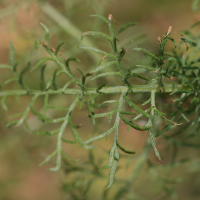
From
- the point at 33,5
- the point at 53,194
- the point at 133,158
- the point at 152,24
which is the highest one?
the point at 152,24

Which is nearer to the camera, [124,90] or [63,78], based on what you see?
[124,90]

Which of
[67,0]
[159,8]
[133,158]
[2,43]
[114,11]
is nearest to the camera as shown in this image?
[133,158]

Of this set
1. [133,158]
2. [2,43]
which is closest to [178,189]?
[133,158]

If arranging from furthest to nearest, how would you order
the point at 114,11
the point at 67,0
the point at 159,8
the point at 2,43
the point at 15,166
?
the point at 2,43, the point at 114,11, the point at 159,8, the point at 15,166, the point at 67,0

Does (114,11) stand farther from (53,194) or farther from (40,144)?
(53,194)

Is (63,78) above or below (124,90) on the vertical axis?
above

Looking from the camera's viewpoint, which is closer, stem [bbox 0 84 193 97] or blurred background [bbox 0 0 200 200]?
stem [bbox 0 84 193 97]

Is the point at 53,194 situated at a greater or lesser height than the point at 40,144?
lesser

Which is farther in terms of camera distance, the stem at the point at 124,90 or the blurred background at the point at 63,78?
the blurred background at the point at 63,78
